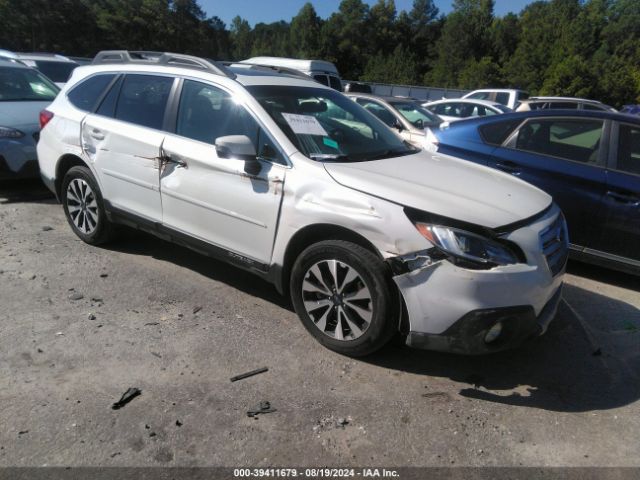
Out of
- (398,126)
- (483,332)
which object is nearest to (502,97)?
(398,126)

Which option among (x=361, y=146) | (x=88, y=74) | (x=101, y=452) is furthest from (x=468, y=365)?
(x=88, y=74)

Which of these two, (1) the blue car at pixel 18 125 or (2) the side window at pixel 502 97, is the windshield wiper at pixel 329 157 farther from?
(2) the side window at pixel 502 97

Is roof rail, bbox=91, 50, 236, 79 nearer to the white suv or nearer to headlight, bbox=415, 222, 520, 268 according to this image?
the white suv

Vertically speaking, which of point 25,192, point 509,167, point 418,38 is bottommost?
point 25,192

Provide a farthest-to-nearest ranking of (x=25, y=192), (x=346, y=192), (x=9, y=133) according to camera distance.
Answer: (x=25, y=192), (x=9, y=133), (x=346, y=192)

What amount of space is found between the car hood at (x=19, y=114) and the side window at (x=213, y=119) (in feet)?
11.5

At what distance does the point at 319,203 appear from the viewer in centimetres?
315

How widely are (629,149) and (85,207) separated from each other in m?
5.03

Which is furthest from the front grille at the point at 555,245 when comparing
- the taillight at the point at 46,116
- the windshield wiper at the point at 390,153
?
the taillight at the point at 46,116

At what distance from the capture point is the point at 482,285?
272 centimetres

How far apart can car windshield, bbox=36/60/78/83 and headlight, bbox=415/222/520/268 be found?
1210 cm

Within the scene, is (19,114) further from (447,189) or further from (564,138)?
(564,138)

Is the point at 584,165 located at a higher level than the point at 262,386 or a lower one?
higher

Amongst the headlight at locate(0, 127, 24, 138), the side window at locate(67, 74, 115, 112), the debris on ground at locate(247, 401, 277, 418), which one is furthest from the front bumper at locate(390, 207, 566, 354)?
the headlight at locate(0, 127, 24, 138)
